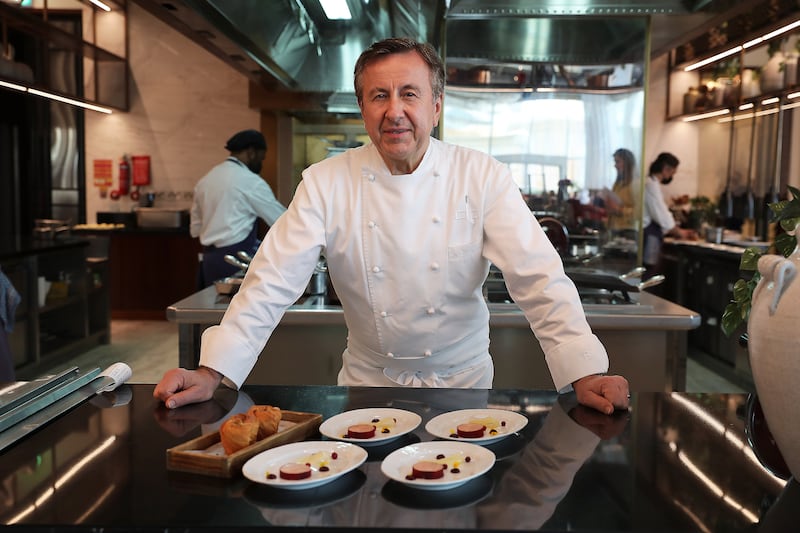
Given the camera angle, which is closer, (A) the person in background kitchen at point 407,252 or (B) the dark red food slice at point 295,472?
(B) the dark red food slice at point 295,472

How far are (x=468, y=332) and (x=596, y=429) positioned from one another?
711mm

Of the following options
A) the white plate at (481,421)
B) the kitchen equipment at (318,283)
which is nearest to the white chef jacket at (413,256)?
the white plate at (481,421)

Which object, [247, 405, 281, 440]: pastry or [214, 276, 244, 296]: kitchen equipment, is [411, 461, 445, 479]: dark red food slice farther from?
[214, 276, 244, 296]: kitchen equipment

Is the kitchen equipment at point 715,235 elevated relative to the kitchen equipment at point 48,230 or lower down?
elevated

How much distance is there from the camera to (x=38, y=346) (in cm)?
548

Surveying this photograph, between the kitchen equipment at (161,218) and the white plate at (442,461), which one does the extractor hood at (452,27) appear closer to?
the white plate at (442,461)

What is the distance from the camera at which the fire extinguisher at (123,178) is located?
845 centimetres

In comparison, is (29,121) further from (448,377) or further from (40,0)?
(448,377)

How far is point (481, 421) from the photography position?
4.21 feet

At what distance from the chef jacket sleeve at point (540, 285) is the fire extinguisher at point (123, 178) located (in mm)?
7230

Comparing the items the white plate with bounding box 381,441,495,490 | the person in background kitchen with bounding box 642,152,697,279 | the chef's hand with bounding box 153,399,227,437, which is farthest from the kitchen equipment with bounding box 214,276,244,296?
the person in background kitchen with bounding box 642,152,697,279

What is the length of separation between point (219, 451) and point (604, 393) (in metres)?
0.69

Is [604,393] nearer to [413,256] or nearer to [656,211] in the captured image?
[413,256]

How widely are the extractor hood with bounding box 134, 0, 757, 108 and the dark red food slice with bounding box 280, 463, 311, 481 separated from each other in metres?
1.84
